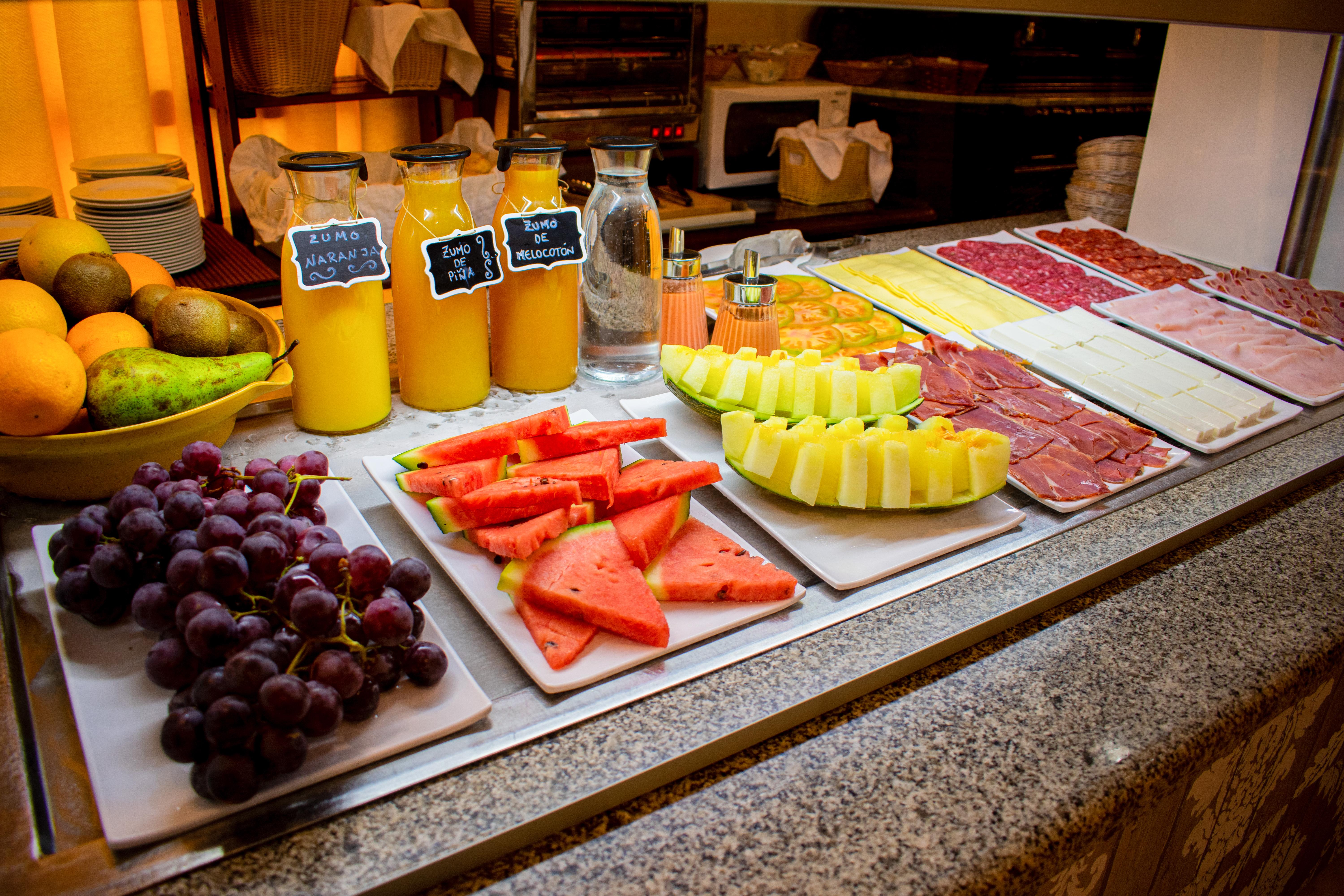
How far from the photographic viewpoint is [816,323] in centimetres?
162

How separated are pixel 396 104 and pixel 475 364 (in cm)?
202

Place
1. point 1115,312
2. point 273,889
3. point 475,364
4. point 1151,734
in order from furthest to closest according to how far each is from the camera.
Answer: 1. point 1115,312
2. point 475,364
3. point 1151,734
4. point 273,889

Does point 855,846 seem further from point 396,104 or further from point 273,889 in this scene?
point 396,104

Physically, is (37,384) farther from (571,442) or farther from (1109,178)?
(1109,178)

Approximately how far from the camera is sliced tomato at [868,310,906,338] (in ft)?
5.29

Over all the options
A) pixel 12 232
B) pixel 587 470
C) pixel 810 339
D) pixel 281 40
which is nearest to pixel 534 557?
pixel 587 470

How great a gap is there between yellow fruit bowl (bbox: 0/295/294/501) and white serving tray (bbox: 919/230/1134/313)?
146 centimetres

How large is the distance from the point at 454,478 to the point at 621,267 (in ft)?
1.48

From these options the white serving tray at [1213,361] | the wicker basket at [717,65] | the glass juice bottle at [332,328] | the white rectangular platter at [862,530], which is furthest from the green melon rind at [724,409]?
the wicker basket at [717,65]

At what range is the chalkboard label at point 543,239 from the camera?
1154 millimetres

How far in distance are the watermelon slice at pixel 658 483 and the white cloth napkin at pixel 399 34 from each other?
1931 millimetres

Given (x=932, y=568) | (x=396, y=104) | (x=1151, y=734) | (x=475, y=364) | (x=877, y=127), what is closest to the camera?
(x=1151, y=734)

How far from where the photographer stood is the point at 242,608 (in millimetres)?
690

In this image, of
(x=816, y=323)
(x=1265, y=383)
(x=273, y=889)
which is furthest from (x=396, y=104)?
(x=273, y=889)
